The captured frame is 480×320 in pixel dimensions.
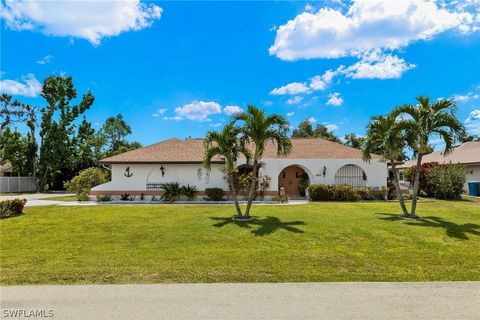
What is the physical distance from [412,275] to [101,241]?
8.72m

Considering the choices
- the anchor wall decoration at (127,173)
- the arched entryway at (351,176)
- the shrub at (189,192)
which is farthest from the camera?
the arched entryway at (351,176)

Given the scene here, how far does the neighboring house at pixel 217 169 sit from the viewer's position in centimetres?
2284

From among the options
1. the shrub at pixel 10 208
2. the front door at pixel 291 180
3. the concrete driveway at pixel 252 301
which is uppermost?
the front door at pixel 291 180

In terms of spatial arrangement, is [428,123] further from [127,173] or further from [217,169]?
[127,173]

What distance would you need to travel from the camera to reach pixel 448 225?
41.2ft

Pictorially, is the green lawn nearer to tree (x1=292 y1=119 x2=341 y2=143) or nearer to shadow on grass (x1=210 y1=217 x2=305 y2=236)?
shadow on grass (x1=210 y1=217 x2=305 y2=236)

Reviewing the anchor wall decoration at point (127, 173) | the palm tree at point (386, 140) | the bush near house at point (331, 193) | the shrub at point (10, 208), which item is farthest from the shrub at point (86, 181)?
the palm tree at point (386, 140)

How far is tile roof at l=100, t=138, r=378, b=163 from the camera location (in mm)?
22953

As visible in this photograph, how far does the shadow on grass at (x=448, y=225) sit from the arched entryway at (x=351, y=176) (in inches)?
377

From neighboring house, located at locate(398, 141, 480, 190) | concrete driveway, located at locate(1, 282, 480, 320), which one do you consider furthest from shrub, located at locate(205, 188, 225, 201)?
neighboring house, located at locate(398, 141, 480, 190)

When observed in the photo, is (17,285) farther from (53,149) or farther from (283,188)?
(53,149)

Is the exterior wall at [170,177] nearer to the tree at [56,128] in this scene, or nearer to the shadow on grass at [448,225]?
the shadow on grass at [448,225]

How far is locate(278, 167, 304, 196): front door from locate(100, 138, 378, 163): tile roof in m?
1.43

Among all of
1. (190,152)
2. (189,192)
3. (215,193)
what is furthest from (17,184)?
(215,193)
